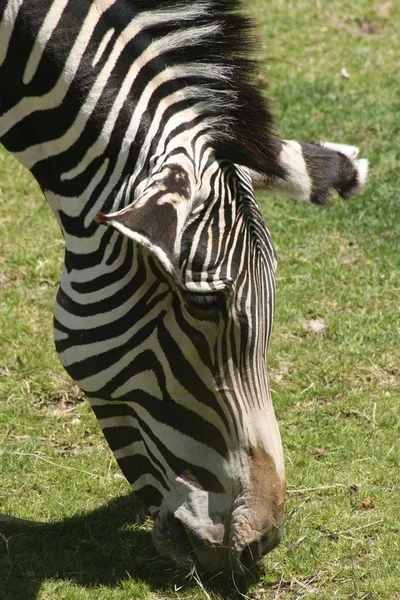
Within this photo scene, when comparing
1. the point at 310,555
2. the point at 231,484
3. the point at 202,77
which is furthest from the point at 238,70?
the point at 310,555

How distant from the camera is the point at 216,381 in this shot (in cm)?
391

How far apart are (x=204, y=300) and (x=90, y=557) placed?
1950mm

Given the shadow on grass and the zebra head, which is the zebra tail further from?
the shadow on grass

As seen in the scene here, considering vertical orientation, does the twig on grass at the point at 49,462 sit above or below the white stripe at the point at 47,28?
below

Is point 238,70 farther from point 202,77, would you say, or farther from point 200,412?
point 200,412

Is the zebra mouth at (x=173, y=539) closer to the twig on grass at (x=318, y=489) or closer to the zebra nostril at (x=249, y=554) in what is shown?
the zebra nostril at (x=249, y=554)

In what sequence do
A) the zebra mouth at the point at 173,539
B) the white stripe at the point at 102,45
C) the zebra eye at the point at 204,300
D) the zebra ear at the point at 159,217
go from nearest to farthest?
the zebra ear at the point at 159,217 → the zebra eye at the point at 204,300 → the white stripe at the point at 102,45 → the zebra mouth at the point at 173,539

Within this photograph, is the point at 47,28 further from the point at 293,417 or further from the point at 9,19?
the point at 293,417

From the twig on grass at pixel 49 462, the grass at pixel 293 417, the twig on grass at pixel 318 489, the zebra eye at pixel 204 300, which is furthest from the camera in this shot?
the twig on grass at pixel 49 462

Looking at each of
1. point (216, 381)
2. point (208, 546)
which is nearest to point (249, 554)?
point (208, 546)

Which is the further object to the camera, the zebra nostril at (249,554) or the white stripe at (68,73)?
the zebra nostril at (249,554)

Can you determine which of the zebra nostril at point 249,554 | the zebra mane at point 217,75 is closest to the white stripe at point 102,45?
the zebra mane at point 217,75

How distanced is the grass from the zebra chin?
39cm

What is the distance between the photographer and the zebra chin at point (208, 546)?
4.06 metres
